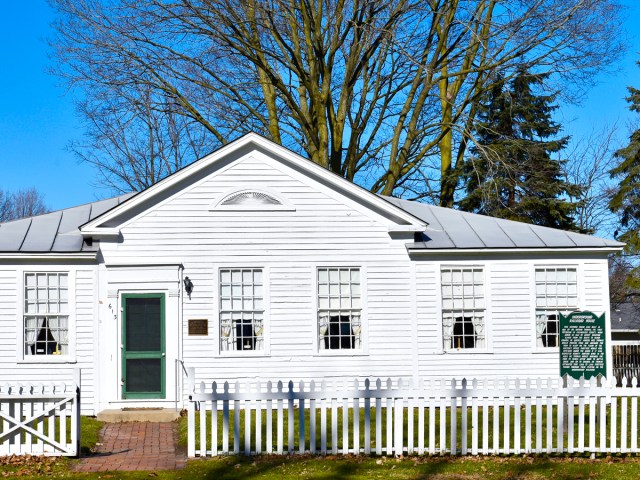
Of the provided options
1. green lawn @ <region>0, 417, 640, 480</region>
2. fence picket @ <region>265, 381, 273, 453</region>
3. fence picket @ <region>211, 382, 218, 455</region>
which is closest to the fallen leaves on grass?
green lawn @ <region>0, 417, 640, 480</region>

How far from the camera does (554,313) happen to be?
62.2 ft

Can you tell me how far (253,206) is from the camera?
18375 mm

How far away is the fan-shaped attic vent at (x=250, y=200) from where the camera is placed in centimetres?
1838

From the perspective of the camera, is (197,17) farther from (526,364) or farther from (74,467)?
(74,467)

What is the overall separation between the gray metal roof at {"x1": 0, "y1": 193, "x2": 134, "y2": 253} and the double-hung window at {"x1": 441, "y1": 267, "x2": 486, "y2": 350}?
23.9 ft

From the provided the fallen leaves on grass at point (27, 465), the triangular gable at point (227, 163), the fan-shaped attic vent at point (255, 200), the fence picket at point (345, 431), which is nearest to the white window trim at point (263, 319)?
the fan-shaped attic vent at point (255, 200)

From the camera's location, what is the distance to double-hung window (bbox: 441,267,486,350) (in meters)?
18.8

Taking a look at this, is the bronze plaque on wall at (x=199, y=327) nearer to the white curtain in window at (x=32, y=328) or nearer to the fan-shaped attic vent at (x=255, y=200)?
the fan-shaped attic vent at (x=255, y=200)

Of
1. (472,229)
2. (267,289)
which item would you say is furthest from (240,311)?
(472,229)

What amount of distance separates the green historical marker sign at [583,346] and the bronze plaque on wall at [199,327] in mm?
6982

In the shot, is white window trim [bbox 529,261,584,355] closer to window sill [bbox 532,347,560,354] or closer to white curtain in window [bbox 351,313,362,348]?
window sill [bbox 532,347,560,354]

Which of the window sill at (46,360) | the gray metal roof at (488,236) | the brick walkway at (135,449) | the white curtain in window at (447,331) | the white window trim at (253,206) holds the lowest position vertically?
the brick walkway at (135,449)

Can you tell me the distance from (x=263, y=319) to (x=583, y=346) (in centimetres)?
649

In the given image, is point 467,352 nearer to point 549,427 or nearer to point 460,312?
point 460,312
